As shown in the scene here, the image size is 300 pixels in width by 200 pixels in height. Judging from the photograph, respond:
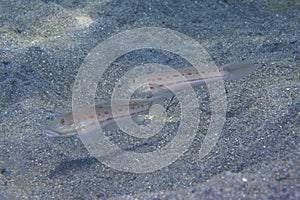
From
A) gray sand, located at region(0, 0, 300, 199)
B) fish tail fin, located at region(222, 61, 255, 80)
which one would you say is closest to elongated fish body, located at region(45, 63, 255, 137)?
fish tail fin, located at region(222, 61, 255, 80)

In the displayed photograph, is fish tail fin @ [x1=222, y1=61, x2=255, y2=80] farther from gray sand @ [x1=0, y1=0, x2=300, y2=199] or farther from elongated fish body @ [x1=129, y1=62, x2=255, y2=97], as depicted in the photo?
gray sand @ [x1=0, y1=0, x2=300, y2=199]

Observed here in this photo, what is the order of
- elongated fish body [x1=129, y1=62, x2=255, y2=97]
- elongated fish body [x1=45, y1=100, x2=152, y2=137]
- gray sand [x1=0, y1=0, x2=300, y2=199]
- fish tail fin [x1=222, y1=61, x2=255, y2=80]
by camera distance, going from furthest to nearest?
elongated fish body [x1=129, y1=62, x2=255, y2=97] → fish tail fin [x1=222, y1=61, x2=255, y2=80] → elongated fish body [x1=45, y1=100, x2=152, y2=137] → gray sand [x1=0, y1=0, x2=300, y2=199]

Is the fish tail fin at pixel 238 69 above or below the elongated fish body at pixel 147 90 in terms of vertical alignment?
above

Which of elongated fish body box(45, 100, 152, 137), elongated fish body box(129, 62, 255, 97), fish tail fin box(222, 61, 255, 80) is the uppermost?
fish tail fin box(222, 61, 255, 80)

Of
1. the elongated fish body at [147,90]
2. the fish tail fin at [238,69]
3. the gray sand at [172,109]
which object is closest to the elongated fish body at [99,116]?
the elongated fish body at [147,90]

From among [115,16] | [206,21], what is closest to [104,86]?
[115,16]

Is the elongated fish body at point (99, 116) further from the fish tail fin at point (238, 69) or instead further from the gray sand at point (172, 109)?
the fish tail fin at point (238, 69)
